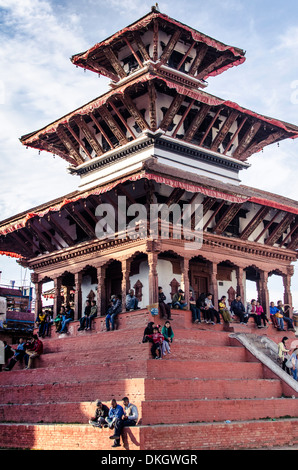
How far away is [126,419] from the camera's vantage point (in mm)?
11211

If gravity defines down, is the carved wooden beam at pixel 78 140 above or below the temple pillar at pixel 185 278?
above

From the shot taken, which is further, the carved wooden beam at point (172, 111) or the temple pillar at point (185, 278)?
the carved wooden beam at point (172, 111)

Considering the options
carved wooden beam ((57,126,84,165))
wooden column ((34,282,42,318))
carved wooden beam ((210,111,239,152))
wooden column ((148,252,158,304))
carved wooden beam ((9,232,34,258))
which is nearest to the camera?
wooden column ((148,252,158,304))

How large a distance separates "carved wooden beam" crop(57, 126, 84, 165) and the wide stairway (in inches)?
306

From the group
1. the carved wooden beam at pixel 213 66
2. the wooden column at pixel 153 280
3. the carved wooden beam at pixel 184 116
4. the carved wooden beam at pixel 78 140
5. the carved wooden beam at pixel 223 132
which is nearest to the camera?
the wooden column at pixel 153 280

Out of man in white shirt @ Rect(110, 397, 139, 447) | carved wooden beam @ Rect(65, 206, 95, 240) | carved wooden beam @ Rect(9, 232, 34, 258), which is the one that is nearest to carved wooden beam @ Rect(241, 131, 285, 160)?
carved wooden beam @ Rect(65, 206, 95, 240)

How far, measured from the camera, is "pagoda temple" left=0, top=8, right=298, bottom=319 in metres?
18.0

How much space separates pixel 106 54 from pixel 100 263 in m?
7.97

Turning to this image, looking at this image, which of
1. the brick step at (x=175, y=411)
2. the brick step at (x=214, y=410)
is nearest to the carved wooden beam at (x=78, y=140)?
the brick step at (x=175, y=411)

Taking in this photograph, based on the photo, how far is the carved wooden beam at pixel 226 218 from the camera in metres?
19.2

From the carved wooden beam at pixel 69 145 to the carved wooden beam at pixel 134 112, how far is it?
3.54m

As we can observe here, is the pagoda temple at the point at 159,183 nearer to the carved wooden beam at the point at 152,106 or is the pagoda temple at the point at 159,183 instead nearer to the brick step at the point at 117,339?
the carved wooden beam at the point at 152,106

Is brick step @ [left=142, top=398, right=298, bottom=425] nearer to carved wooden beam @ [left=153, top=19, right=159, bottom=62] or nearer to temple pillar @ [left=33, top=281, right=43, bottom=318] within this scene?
temple pillar @ [left=33, top=281, right=43, bottom=318]
